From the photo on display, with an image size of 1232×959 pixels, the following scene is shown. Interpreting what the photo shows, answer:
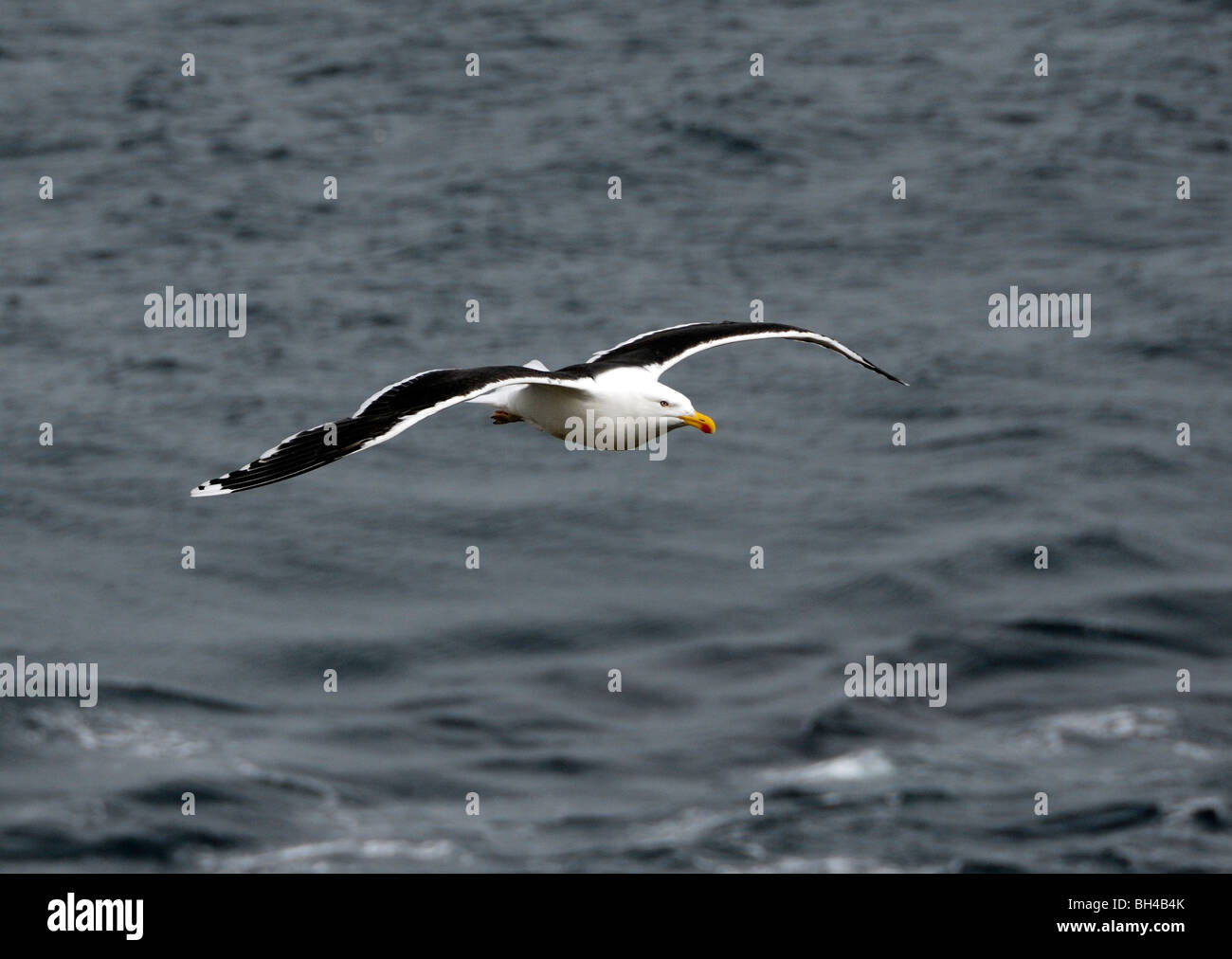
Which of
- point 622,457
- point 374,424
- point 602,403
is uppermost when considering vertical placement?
point 622,457

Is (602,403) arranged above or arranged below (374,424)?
above

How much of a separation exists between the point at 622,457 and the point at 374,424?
6672 centimetres

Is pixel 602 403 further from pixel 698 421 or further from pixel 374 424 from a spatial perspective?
pixel 374 424

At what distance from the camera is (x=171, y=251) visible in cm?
10462

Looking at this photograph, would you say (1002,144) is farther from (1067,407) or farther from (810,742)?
(810,742)

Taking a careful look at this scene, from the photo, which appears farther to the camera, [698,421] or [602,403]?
[698,421]

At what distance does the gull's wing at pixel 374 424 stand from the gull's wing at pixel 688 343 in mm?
3308

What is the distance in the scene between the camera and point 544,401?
36531 millimetres

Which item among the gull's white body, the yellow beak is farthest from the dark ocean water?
the yellow beak

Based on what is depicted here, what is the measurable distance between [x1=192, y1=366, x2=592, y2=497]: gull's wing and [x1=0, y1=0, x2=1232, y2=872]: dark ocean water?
1622 inches

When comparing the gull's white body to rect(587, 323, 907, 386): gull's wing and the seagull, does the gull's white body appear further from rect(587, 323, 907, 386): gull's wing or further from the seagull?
rect(587, 323, 907, 386): gull's wing

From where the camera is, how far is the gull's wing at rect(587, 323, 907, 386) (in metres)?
38.0

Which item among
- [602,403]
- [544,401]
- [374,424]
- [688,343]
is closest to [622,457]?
[688,343]
